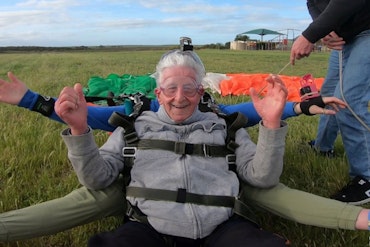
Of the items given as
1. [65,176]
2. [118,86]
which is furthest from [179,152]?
[118,86]

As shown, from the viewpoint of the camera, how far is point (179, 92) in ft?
10.4

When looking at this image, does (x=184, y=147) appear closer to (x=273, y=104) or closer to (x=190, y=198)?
(x=190, y=198)

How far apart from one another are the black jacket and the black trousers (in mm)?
1925

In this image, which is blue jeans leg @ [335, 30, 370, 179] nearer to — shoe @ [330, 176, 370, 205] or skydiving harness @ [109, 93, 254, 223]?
shoe @ [330, 176, 370, 205]

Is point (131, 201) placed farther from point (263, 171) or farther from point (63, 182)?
point (63, 182)

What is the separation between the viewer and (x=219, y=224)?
287 cm

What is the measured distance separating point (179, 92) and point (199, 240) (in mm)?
1056

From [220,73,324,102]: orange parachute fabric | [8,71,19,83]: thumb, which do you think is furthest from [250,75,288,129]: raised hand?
[220,73,324,102]: orange parachute fabric

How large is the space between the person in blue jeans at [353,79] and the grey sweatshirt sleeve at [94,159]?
1978 millimetres

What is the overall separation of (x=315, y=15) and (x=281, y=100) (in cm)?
215

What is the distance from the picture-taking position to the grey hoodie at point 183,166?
279 centimetres

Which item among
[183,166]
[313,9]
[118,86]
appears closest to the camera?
[183,166]

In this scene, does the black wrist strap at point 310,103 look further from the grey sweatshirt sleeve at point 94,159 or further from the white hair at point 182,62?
the grey sweatshirt sleeve at point 94,159

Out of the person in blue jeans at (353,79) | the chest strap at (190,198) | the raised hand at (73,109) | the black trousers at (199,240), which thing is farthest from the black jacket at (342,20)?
the raised hand at (73,109)
